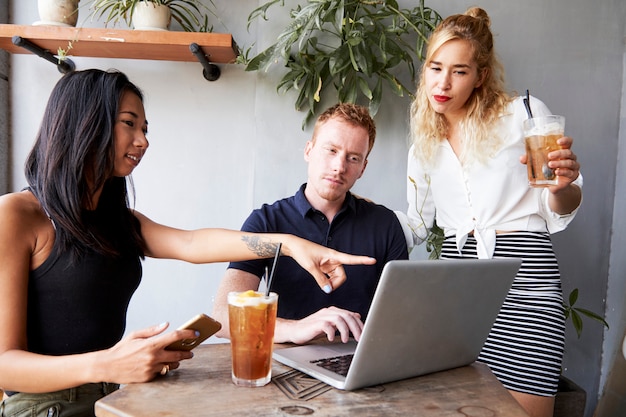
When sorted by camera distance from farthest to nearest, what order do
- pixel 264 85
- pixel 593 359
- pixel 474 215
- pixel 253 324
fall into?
pixel 593 359
pixel 264 85
pixel 474 215
pixel 253 324

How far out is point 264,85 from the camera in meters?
2.40

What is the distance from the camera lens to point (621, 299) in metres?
2.49

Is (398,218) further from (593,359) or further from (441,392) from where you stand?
(593,359)

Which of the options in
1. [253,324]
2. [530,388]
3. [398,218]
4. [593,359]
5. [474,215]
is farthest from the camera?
[593,359]

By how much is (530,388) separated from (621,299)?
1223mm

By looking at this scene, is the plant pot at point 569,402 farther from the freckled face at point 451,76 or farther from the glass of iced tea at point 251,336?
the glass of iced tea at point 251,336

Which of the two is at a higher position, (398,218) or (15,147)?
(15,147)

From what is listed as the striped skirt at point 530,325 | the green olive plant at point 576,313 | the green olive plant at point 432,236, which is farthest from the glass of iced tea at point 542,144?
the green olive plant at point 576,313

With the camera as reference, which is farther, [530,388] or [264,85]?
[264,85]

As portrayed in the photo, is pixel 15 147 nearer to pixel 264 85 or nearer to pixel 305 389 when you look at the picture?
pixel 264 85

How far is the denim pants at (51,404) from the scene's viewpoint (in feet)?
3.57

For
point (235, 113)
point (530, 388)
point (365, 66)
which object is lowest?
point (530, 388)

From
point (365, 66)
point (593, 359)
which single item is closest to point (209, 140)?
point (365, 66)

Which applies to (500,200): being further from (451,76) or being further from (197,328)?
(197,328)
